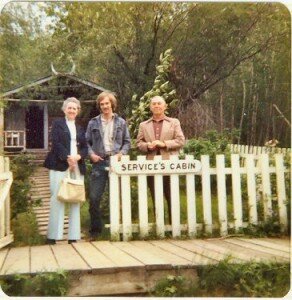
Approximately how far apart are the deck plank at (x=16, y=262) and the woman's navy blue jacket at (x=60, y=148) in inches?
34.4

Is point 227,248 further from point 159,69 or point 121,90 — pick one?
point 121,90

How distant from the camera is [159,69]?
4848 millimetres

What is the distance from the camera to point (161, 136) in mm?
4121

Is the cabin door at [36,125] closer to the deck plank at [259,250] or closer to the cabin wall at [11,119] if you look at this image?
the cabin wall at [11,119]

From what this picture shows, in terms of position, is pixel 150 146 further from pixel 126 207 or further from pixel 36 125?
pixel 36 125

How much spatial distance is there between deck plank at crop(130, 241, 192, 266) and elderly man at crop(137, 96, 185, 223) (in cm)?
58

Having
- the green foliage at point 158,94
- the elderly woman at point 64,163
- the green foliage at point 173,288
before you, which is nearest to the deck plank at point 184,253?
the green foliage at point 173,288

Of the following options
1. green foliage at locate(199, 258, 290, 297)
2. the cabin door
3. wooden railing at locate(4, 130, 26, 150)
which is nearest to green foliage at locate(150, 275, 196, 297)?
green foliage at locate(199, 258, 290, 297)

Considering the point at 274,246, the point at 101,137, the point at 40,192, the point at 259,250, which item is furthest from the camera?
the point at 40,192

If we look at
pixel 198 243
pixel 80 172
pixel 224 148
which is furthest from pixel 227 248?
pixel 224 148

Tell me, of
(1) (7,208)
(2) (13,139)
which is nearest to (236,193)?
(1) (7,208)

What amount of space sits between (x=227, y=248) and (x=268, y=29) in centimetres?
223

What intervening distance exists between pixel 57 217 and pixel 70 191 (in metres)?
0.30

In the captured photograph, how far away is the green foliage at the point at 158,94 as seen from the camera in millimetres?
4816
